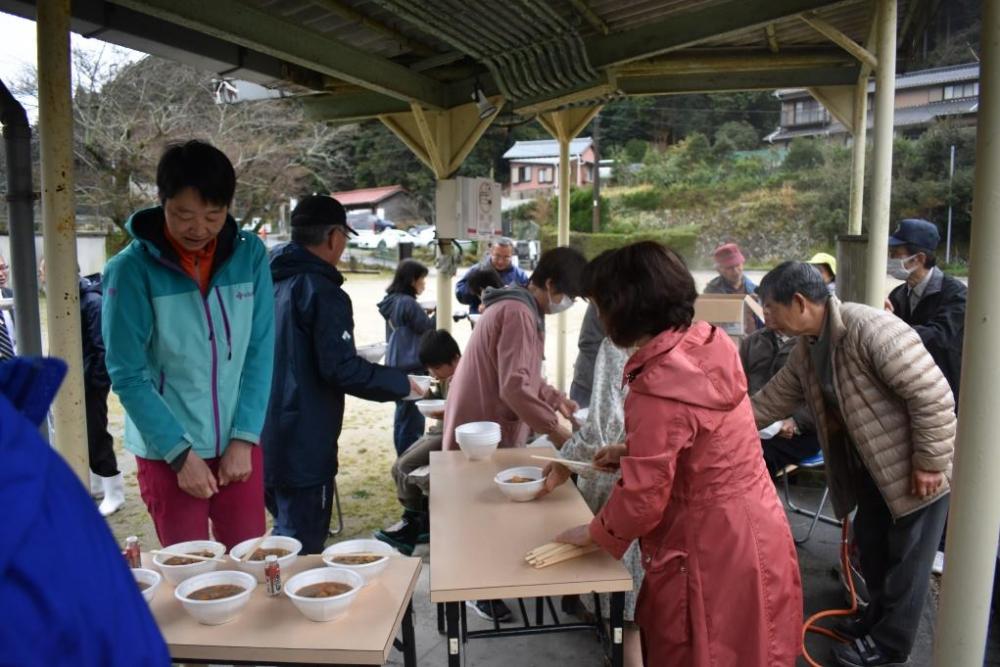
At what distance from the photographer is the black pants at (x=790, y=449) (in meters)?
4.06

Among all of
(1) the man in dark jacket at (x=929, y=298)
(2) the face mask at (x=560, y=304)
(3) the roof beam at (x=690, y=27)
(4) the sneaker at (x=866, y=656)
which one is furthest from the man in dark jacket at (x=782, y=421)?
(3) the roof beam at (x=690, y=27)

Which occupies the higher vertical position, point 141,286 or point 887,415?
point 141,286

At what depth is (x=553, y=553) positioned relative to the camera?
1808 millimetres

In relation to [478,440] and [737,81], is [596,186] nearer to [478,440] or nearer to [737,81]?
[737,81]

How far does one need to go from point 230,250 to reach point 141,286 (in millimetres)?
260

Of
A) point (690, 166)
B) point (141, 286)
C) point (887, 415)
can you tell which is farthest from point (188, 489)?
point (690, 166)

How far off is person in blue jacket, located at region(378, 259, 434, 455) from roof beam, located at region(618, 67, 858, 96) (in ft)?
7.11

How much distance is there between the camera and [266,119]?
58.1 feet

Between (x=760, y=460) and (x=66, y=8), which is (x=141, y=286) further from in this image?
(x=760, y=460)

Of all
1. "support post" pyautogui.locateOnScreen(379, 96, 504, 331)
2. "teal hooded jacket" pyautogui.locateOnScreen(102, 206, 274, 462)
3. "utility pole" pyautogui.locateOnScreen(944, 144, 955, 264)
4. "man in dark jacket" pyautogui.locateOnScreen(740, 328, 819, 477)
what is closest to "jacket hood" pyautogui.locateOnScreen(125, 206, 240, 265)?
"teal hooded jacket" pyautogui.locateOnScreen(102, 206, 274, 462)

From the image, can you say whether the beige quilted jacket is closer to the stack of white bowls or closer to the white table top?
the stack of white bowls

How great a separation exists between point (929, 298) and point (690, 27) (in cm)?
199

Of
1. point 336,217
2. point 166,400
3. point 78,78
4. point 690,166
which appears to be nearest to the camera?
point 166,400

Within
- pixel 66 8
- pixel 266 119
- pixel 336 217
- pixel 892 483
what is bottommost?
pixel 892 483
